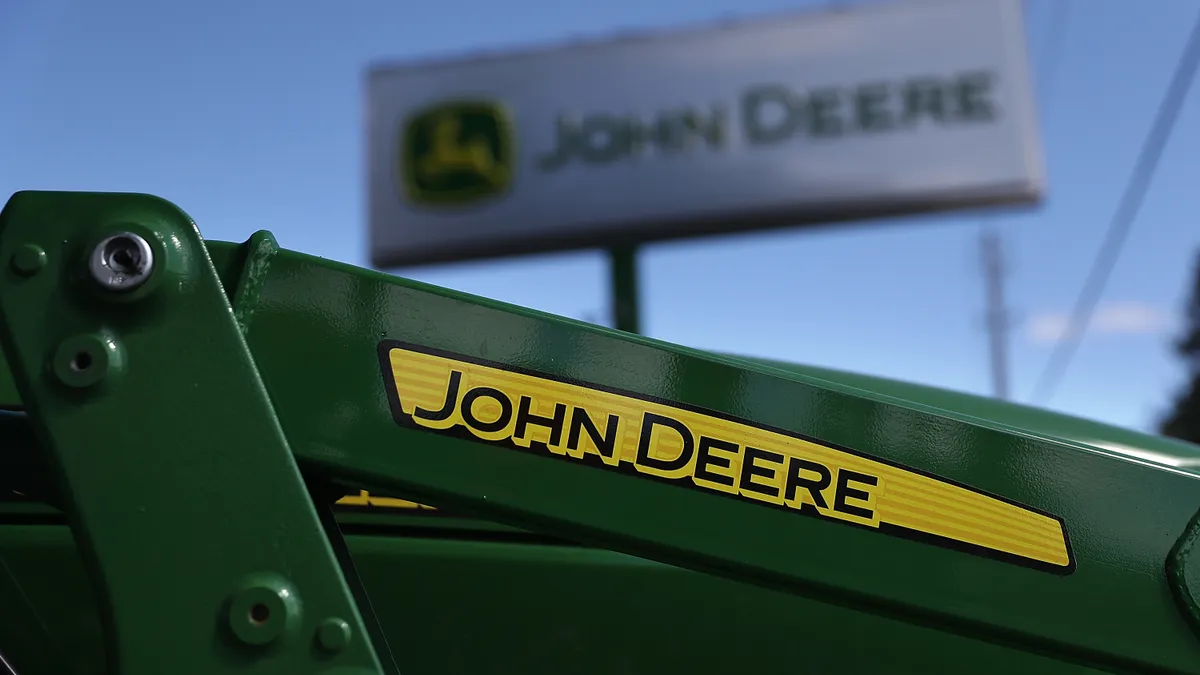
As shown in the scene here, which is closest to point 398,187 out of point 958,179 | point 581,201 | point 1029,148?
point 581,201

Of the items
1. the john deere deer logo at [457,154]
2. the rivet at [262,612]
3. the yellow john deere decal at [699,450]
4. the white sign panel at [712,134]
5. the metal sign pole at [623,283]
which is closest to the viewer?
the rivet at [262,612]

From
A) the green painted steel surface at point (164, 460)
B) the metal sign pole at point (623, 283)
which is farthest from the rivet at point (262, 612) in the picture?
the metal sign pole at point (623, 283)

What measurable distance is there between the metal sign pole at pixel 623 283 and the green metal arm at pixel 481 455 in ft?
23.7

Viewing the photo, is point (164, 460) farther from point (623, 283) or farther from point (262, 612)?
point (623, 283)

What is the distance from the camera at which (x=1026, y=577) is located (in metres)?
1.14

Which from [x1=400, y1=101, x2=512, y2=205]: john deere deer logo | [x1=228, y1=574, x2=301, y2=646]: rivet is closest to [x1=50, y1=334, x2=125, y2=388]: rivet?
[x1=228, y1=574, x2=301, y2=646]: rivet

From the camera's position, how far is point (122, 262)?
1048mm

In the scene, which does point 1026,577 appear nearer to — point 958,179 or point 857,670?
point 857,670

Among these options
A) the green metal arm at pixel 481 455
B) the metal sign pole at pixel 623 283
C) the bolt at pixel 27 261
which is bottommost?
the metal sign pole at pixel 623 283

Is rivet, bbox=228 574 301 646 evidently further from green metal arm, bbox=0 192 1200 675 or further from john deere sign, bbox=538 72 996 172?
john deere sign, bbox=538 72 996 172

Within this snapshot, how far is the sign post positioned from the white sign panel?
1cm

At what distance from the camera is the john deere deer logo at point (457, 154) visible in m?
8.69

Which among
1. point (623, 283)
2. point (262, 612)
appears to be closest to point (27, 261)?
point (262, 612)

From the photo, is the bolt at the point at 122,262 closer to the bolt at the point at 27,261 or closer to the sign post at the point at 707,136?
the bolt at the point at 27,261
